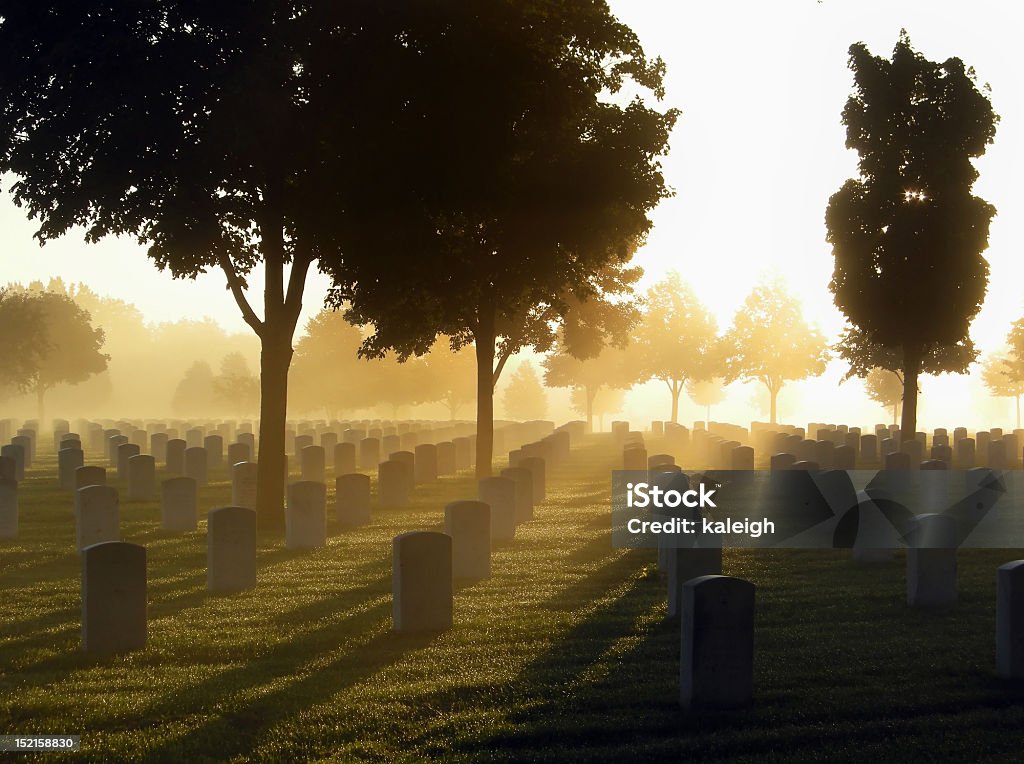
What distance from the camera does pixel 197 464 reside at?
27000 millimetres

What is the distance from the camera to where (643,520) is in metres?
19.9

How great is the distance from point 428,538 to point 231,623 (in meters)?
2.42

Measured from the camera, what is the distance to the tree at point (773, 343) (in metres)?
65.1

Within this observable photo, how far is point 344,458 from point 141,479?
5.94 meters

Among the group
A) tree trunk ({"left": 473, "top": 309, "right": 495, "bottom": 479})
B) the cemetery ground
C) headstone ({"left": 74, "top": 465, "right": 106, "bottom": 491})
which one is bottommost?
the cemetery ground

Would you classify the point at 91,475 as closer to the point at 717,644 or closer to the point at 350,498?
the point at 350,498

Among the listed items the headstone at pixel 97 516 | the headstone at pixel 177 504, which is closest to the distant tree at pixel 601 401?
the headstone at pixel 177 504

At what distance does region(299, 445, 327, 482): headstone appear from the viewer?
25406mm

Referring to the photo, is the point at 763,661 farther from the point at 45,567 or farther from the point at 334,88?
the point at 334,88

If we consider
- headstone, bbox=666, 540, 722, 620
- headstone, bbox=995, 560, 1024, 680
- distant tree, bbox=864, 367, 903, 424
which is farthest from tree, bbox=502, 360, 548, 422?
headstone, bbox=995, 560, 1024, 680

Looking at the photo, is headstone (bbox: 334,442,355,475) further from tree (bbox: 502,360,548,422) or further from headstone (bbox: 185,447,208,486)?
tree (bbox: 502,360,548,422)

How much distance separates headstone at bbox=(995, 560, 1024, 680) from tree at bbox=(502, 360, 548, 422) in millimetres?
87253

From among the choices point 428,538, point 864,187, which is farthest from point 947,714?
point 864,187

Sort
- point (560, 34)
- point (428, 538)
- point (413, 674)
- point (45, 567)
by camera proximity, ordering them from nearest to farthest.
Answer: point (413, 674)
point (428, 538)
point (45, 567)
point (560, 34)
